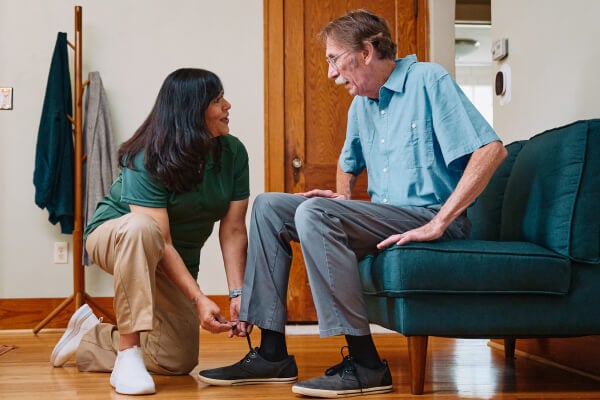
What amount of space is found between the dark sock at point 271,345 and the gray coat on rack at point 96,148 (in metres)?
2.11

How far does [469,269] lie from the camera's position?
196cm

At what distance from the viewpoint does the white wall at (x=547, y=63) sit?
249cm

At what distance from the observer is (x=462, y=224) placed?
2.16 metres

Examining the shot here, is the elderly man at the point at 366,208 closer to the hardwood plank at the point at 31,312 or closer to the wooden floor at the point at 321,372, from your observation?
the wooden floor at the point at 321,372

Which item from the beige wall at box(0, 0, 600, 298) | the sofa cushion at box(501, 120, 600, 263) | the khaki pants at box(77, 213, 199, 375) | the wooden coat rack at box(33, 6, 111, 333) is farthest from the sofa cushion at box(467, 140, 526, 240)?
the wooden coat rack at box(33, 6, 111, 333)

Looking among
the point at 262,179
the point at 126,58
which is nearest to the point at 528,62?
the point at 262,179

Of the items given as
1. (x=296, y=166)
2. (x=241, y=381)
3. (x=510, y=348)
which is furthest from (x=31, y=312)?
(x=510, y=348)

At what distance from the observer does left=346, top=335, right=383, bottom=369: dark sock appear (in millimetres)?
1949

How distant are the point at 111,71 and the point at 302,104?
1.08 m

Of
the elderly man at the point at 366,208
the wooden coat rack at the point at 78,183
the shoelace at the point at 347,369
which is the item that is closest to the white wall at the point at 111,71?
the wooden coat rack at the point at 78,183

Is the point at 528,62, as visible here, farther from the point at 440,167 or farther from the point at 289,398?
the point at 289,398

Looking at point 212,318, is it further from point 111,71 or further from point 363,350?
point 111,71

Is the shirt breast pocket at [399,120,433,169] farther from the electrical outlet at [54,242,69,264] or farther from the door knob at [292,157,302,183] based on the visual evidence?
the electrical outlet at [54,242,69,264]

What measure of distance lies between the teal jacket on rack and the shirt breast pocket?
2428mm
